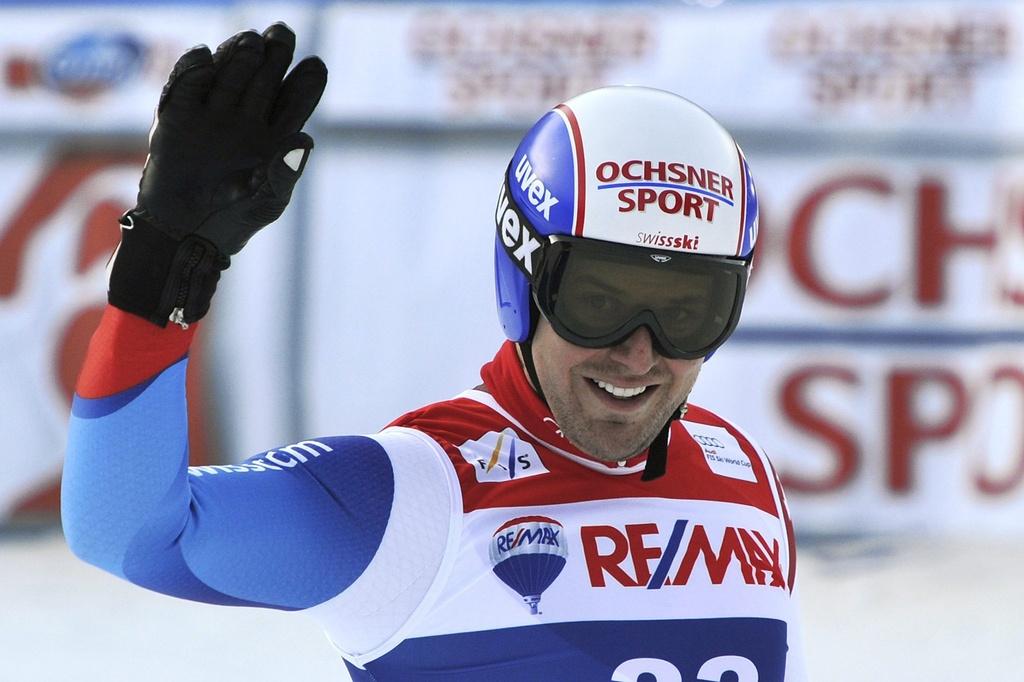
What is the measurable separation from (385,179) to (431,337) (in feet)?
2.49

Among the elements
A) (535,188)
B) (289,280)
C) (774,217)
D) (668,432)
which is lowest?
(668,432)

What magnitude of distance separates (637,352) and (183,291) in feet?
2.22

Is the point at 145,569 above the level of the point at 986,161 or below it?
below

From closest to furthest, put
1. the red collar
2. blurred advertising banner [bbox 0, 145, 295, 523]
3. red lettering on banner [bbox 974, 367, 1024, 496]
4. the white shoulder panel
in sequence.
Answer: the white shoulder panel
the red collar
red lettering on banner [bbox 974, 367, 1024, 496]
blurred advertising banner [bbox 0, 145, 295, 523]

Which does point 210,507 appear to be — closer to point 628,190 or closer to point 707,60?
point 628,190

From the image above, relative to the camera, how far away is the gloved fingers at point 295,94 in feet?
4.72

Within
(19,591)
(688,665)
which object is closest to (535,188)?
(688,665)

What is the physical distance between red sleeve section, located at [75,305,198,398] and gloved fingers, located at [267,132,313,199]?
0.19 m

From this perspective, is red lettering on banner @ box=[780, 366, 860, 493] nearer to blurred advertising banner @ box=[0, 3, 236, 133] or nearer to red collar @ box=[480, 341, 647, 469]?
blurred advertising banner @ box=[0, 3, 236, 133]

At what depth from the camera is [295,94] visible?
1443mm

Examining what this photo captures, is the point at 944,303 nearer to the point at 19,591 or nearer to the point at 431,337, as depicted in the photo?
the point at 431,337

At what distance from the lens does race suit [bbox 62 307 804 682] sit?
140 cm

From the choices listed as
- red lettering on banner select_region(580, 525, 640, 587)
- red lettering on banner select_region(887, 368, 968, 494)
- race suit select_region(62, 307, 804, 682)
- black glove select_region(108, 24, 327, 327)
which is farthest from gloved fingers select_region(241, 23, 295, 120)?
red lettering on banner select_region(887, 368, 968, 494)

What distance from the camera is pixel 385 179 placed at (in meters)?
6.06
